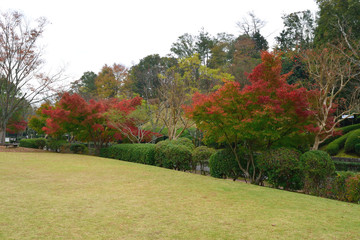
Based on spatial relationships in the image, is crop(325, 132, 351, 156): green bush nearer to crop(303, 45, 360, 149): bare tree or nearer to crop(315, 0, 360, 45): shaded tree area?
crop(303, 45, 360, 149): bare tree

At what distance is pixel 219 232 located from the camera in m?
4.37

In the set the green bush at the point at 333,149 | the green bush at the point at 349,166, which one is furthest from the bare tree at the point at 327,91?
the green bush at the point at 333,149

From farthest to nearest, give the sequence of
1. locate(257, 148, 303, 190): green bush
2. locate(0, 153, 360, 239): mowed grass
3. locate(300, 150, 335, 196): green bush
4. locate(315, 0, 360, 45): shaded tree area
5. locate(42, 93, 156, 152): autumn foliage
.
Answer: locate(42, 93, 156, 152): autumn foliage → locate(315, 0, 360, 45): shaded tree area → locate(257, 148, 303, 190): green bush → locate(300, 150, 335, 196): green bush → locate(0, 153, 360, 239): mowed grass

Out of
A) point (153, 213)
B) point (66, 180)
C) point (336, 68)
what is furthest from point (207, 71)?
point (153, 213)

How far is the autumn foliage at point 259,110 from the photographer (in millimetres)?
9227

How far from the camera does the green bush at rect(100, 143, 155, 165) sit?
15.9 meters

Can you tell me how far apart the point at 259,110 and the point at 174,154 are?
18.4 ft

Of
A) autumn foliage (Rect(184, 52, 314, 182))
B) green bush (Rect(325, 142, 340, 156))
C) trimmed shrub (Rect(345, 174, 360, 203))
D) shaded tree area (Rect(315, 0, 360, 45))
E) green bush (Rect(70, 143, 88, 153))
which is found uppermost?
shaded tree area (Rect(315, 0, 360, 45))

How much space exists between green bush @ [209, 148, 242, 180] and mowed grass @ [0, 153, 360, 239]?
2319 millimetres

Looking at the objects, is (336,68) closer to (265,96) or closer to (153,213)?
(265,96)

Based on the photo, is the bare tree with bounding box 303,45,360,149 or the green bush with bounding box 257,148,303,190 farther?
the bare tree with bounding box 303,45,360,149

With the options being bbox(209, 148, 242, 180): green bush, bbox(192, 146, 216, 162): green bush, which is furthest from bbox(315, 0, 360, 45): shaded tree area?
bbox(209, 148, 242, 180): green bush

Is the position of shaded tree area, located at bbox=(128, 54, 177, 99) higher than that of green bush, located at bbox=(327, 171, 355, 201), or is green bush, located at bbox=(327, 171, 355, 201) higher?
shaded tree area, located at bbox=(128, 54, 177, 99)

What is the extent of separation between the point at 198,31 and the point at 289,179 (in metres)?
39.4
